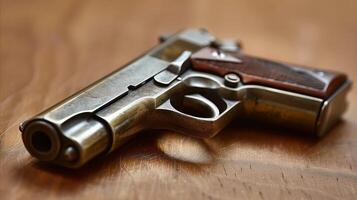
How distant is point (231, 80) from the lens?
100cm

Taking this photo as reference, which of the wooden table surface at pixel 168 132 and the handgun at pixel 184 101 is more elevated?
the handgun at pixel 184 101

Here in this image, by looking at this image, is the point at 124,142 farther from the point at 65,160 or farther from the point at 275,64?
the point at 275,64

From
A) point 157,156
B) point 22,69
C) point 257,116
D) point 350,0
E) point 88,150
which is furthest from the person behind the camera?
point 350,0

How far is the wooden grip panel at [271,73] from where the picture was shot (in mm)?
1010

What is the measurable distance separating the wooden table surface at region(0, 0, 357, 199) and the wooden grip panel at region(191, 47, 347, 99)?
0.08m

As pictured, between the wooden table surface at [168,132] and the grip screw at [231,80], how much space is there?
0.08 m

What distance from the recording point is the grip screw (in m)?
1.00

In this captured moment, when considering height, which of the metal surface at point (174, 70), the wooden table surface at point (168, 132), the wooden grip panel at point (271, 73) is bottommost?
the wooden table surface at point (168, 132)

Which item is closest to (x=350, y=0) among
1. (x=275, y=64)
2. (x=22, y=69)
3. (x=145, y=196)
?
(x=275, y=64)

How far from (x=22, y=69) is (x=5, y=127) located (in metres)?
0.22

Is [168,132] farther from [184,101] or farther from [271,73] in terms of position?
[271,73]

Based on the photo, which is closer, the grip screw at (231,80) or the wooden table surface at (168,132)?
the wooden table surface at (168,132)

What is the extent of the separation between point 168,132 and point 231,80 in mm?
132

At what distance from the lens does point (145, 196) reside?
0.82 m
